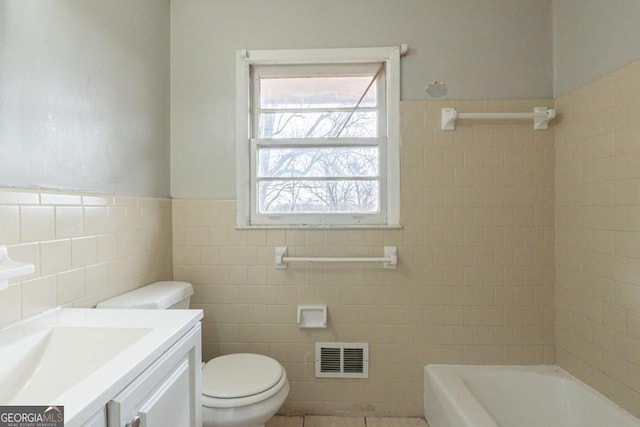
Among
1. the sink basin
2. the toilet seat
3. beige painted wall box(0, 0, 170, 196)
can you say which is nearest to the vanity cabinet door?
the sink basin

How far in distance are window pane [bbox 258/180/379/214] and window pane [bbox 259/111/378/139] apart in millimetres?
280

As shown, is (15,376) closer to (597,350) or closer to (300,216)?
(300,216)

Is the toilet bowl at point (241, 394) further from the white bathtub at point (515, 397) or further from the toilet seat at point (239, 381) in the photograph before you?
the white bathtub at point (515, 397)

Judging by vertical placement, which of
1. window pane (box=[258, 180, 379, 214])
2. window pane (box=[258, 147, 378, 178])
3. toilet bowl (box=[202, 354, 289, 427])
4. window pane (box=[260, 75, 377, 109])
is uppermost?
window pane (box=[260, 75, 377, 109])

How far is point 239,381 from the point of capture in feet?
4.43

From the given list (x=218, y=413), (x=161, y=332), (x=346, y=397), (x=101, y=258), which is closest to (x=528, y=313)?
(x=346, y=397)

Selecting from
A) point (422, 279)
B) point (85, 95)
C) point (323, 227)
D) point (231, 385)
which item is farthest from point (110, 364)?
point (422, 279)

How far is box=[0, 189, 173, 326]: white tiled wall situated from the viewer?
909mm

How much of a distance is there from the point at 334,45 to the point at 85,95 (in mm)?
1240

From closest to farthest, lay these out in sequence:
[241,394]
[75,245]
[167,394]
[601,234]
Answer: [167,394] → [75,245] → [241,394] → [601,234]

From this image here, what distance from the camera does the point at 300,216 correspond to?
5.99 ft

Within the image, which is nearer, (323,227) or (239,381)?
(239,381)

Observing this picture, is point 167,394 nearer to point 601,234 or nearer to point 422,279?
point 422,279

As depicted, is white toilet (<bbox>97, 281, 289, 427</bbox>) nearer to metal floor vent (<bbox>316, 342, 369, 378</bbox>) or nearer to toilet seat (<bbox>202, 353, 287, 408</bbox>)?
toilet seat (<bbox>202, 353, 287, 408</bbox>)
